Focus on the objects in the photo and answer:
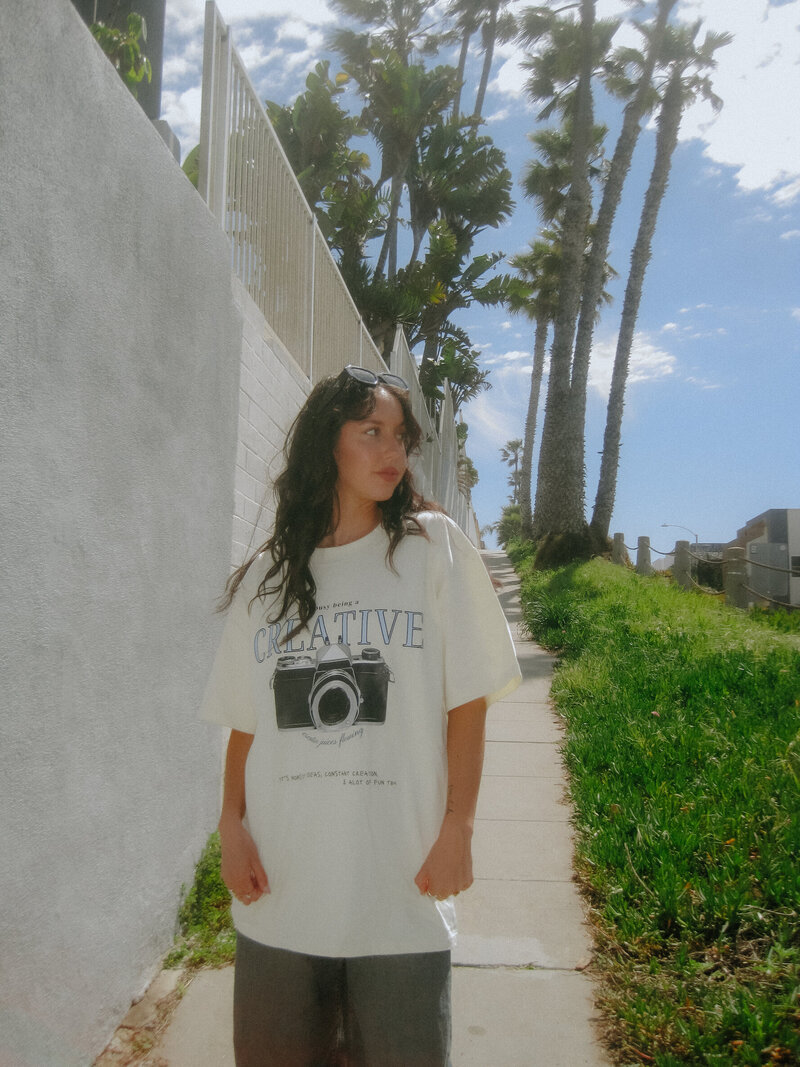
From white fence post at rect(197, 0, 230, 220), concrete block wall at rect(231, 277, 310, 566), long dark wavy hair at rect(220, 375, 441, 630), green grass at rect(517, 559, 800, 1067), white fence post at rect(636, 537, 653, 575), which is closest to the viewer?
long dark wavy hair at rect(220, 375, 441, 630)

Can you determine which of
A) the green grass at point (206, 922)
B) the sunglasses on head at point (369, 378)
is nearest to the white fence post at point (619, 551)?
the green grass at point (206, 922)

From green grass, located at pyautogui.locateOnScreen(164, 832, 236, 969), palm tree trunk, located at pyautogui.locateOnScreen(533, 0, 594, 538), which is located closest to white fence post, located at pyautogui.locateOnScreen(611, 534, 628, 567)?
palm tree trunk, located at pyautogui.locateOnScreen(533, 0, 594, 538)

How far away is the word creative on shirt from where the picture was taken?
1.55m

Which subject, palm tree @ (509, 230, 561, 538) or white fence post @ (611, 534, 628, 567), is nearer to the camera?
white fence post @ (611, 534, 628, 567)

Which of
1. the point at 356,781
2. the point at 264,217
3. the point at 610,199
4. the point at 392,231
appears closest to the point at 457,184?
the point at 392,231

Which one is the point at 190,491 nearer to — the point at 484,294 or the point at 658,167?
the point at 658,167

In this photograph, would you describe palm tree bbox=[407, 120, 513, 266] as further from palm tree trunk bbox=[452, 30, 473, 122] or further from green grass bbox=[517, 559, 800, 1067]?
green grass bbox=[517, 559, 800, 1067]

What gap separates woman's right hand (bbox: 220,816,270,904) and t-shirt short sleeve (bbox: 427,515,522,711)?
0.45 meters

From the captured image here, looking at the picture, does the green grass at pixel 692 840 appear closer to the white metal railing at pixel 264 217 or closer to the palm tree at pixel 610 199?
the white metal railing at pixel 264 217

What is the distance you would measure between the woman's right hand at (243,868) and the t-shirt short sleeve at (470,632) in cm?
45

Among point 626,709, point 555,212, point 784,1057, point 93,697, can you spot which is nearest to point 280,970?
point 93,697

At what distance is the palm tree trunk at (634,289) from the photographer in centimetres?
1599

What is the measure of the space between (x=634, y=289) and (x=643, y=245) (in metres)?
0.80

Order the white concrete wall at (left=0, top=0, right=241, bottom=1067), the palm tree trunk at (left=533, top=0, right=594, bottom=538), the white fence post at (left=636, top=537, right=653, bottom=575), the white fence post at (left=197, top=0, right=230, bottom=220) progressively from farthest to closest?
1. the palm tree trunk at (left=533, top=0, right=594, bottom=538)
2. the white fence post at (left=636, top=537, right=653, bottom=575)
3. the white fence post at (left=197, top=0, right=230, bottom=220)
4. the white concrete wall at (left=0, top=0, right=241, bottom=1067)
